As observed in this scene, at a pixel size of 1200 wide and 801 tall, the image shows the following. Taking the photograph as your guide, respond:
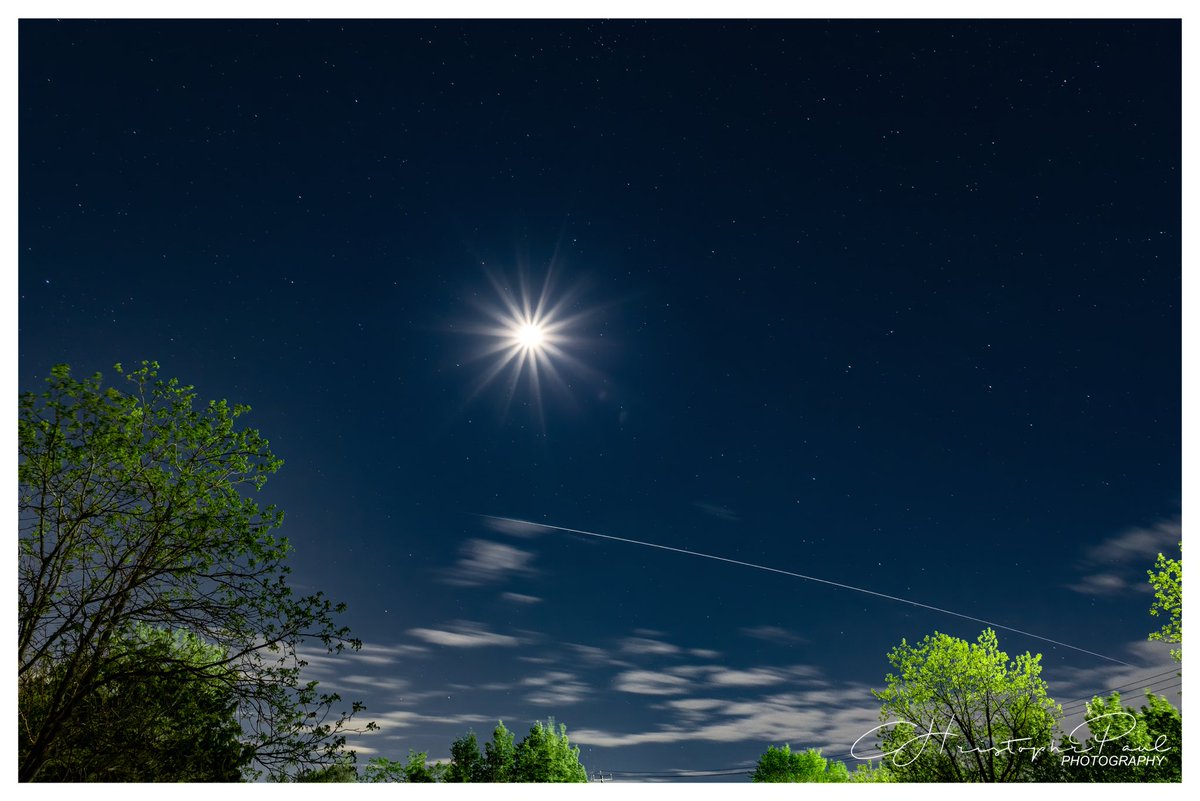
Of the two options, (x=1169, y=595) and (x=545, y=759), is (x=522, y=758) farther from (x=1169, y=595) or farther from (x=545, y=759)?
(x=1169, y=595)

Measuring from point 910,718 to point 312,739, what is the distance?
1404cm

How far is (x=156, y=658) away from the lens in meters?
8.55

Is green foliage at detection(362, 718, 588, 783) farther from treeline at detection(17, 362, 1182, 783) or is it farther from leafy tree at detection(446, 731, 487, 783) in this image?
treeline at detection(17, 362, 1182, 783)

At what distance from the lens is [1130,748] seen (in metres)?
8.46

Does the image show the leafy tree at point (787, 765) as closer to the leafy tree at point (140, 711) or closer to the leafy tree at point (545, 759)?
the leafy tree at point (545, 759)

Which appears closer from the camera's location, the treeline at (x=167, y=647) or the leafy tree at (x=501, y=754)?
the treeline at (x=167, y=647)

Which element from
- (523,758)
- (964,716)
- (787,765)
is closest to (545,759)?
(523,758)

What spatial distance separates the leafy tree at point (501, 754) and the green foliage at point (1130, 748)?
51750 mm

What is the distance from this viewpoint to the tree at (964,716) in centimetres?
1016

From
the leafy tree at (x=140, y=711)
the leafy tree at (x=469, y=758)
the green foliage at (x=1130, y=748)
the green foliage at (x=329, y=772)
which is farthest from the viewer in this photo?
the leafy tree at (x=469, y=758)

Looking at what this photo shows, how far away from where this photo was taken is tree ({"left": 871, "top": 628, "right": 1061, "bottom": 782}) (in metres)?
10.2

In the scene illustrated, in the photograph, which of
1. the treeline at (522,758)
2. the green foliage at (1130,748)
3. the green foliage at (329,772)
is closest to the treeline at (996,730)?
the green foliage at (1130,748)
